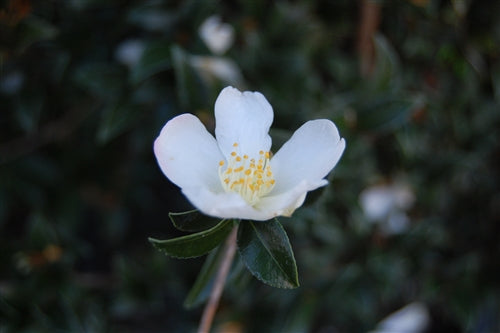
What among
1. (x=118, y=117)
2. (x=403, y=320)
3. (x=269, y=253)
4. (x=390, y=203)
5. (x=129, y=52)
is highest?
(x=269, y=253)

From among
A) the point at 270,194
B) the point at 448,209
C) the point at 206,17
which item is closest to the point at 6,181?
the point at 206,17

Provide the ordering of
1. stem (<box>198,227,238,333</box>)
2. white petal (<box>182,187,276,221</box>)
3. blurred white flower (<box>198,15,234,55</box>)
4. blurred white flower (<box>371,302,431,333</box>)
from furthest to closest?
blurred white flower (<box>371,302,431,333</box>) < blurred white flower (<box>198,15,234,55</box>) < stem (<box>198,227,238,333</box>) < white petal (<box>182,187,276,221</box>)

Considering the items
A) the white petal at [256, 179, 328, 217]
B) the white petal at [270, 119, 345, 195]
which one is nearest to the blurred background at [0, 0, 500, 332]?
the white petal at [270, 119, 345, 195]

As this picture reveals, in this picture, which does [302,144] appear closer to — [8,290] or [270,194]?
[270,194]

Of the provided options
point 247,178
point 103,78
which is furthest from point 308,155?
point 103,78

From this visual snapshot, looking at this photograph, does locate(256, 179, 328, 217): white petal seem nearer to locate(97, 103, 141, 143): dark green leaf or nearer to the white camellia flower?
the white camellia flower

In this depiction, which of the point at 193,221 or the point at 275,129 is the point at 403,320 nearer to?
the point at 275,129

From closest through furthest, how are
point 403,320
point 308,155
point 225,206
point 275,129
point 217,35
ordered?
1. point 225,206
2. point 308,155
3. point 275,129
4. point 217,35
5. point 403,320
